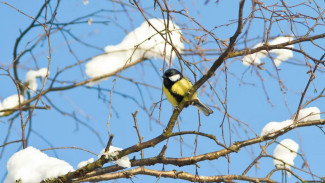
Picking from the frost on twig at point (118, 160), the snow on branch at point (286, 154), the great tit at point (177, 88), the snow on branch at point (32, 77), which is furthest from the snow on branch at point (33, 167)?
the snow on branch at point (32, 77)

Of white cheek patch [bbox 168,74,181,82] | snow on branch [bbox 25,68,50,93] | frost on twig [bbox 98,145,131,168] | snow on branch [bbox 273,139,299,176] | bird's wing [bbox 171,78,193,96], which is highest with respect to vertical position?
snow on branch [bbox 25,68,50,93]

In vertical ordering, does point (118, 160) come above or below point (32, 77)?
below

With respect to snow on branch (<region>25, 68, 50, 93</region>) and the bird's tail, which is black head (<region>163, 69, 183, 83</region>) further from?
snow on branch (<region>25, 68, 50, 93</region>)

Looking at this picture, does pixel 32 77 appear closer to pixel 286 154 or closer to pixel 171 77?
pixel 171 77

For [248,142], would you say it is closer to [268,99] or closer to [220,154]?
[220,154]

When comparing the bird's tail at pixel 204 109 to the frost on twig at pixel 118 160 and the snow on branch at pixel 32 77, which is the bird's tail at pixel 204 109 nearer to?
the frost on twig at pixel 118 160

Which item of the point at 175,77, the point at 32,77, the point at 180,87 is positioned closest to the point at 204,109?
the point at 180,87

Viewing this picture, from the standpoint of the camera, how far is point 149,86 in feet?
10.8

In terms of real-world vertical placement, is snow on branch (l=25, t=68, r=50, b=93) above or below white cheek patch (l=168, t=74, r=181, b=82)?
above

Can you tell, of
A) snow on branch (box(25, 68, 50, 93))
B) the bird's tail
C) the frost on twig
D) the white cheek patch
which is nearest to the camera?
the frost on twig

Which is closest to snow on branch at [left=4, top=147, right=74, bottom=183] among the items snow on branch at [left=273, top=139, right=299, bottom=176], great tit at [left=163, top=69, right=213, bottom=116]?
great tit at [left=163, top=69, right=213, bottom=116]

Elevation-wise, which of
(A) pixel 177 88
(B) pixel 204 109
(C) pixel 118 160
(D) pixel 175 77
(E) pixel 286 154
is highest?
(D) pixel 175 77

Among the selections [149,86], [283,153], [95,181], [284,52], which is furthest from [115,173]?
[284,52]

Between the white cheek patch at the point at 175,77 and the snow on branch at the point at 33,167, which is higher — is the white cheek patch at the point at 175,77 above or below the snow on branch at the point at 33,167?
above
